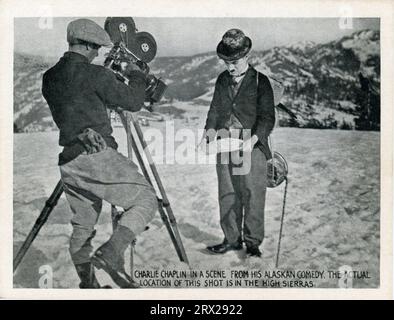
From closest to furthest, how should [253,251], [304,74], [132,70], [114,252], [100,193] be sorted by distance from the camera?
[114,252], [100,193], [132,70], [253,251], [304,74]

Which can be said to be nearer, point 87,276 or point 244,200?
point 87,276

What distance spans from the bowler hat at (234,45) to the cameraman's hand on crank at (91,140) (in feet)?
4.16

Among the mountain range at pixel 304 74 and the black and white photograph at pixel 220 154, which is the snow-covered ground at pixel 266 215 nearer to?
the black and white photograph at pixel 220 154

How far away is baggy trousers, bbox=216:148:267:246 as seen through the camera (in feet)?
16.1

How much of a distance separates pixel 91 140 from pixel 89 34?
2.81ft

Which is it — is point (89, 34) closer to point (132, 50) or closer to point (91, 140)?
point (132, 50)

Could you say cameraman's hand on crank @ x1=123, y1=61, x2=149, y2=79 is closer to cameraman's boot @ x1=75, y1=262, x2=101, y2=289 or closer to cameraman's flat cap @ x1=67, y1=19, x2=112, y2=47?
cameraman's flat cap @ x1=67, y1=19, x2=112, y2=47

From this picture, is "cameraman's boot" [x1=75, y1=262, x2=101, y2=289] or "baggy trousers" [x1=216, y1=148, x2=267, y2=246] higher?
"baggy trousers" [x1=216, y1=148, x2=267, y2=246]

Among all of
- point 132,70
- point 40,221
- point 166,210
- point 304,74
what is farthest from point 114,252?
point 304,74

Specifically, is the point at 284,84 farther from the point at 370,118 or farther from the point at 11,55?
the point at 11,55

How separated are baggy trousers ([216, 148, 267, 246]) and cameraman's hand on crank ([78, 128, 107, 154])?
1.07 m

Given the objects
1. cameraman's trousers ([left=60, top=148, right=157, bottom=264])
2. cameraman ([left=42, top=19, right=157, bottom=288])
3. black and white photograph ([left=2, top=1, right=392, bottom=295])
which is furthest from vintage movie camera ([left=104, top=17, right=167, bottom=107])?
cameraman's trousers ([left=60, top=148, right=157, bottom=264])

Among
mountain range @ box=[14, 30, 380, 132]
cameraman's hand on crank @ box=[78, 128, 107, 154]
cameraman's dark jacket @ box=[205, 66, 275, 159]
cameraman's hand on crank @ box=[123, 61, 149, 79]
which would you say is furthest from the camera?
mountain range @ box=[14, 30, 380, 132]

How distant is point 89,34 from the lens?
184 inches
